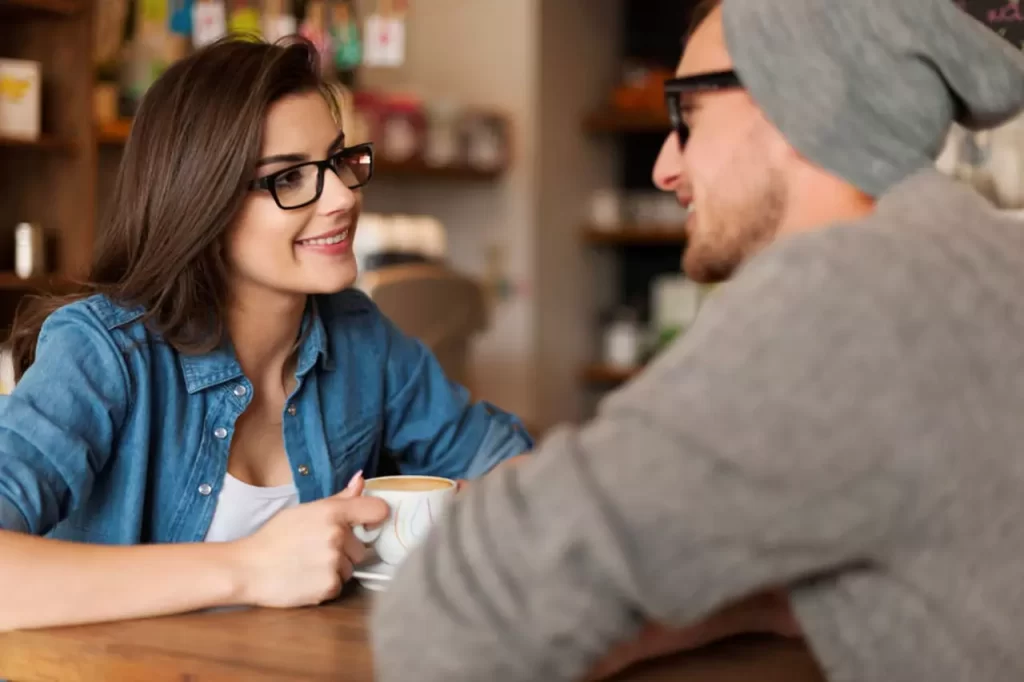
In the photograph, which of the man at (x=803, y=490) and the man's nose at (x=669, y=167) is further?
the man's nose at (x=669, y=167)

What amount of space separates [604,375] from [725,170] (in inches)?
173

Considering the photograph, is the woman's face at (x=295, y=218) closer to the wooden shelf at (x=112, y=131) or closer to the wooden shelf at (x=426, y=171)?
the wooden shelf at (x=112, y=131)

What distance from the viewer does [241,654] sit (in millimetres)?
999

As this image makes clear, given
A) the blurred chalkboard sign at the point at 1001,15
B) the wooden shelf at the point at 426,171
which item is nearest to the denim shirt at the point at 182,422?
the blurred chalkboard sign at the point at 1001,15

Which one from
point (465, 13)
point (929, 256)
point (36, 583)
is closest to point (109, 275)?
point (36, 583)

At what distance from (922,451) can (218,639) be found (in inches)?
24.5

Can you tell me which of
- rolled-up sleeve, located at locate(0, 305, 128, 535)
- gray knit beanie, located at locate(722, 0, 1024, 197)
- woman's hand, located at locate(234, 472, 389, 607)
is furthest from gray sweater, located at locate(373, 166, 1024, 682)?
rolled-up sleeve, located at locate(0, 305, 128, 535)

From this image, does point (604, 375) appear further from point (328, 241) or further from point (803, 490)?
point (803, 490)

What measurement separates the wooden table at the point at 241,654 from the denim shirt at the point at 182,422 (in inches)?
6.6

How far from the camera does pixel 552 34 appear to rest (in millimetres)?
5168

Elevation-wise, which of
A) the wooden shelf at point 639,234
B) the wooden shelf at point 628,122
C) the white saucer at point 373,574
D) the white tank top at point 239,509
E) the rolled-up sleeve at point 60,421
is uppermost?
the wooden shelf at point 628,122

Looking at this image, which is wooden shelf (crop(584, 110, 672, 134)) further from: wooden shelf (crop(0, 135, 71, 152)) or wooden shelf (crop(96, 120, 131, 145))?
wooden shelf (crop(0, 135, 71, 152))

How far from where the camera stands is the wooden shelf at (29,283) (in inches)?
136

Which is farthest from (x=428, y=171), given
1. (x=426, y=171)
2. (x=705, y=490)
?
(x=705, y=490)
